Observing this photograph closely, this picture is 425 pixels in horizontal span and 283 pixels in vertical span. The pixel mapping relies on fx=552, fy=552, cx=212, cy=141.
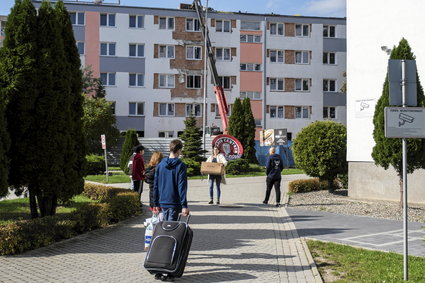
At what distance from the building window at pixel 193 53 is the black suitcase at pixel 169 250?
148 feet

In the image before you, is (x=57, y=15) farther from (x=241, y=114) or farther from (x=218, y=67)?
(x=218, y=67)

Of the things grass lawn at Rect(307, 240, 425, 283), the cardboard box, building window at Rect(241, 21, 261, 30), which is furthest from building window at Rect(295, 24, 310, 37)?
grass lawn at Rect(307, 240, 425, 283)

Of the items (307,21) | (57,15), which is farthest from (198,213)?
(307,21)

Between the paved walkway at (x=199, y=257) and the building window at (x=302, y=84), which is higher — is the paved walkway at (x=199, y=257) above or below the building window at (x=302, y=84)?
below

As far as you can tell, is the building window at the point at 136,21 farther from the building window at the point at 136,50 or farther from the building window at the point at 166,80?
the building window at the point at 166,80

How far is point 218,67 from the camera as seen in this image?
52031 mm

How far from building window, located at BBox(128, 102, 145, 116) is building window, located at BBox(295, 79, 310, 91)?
15.0 m

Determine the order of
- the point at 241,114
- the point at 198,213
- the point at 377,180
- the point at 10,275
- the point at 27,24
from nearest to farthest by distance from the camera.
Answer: the point at 10,275, the point at 27,24, the point at 198,213, the point at 377,180, the point at 241,114

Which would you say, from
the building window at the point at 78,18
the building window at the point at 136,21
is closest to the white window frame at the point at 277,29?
the building window at the point at 136,21

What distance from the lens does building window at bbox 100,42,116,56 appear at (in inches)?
1959

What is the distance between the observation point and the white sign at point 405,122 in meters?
7.34

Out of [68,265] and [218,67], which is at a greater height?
[218,67]

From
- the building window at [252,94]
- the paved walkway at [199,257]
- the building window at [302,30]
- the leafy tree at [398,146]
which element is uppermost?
the building window at [302,30]

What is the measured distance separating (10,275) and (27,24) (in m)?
5.96
